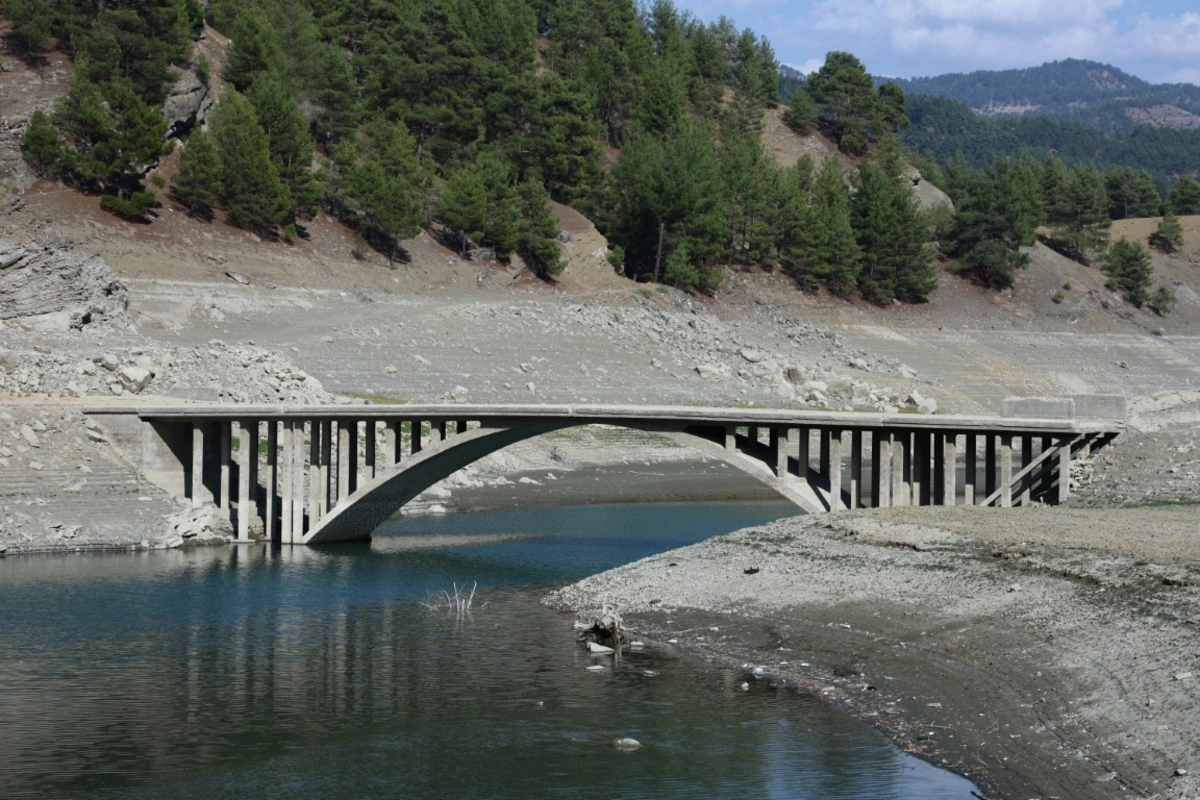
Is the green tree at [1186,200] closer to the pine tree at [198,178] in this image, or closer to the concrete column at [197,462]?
the pine tree at [198,178]

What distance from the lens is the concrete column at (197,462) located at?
52.3 m

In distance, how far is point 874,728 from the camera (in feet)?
86.7

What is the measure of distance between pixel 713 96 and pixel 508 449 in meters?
95.4

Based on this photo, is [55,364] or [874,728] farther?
[55,364]

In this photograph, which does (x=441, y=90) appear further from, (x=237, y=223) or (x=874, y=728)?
(x=874, y=728)

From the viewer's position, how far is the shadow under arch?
1959 inches

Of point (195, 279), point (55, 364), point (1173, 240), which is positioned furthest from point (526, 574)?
point (1173, 240)

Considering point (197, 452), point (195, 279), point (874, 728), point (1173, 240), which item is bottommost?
A: point (874, 728)

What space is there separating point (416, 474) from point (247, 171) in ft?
174

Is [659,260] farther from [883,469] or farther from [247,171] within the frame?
[883,469]

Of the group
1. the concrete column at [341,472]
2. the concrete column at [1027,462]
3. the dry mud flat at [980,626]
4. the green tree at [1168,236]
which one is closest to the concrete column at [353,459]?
the concrete column at [341,472]

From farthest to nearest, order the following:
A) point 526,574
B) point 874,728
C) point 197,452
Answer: point 197,452
point 526,574
point 874,728

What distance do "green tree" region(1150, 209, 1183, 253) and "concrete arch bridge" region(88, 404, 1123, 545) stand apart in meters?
134

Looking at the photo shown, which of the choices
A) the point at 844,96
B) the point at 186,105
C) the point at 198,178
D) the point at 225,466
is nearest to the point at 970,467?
the point at 225,466
